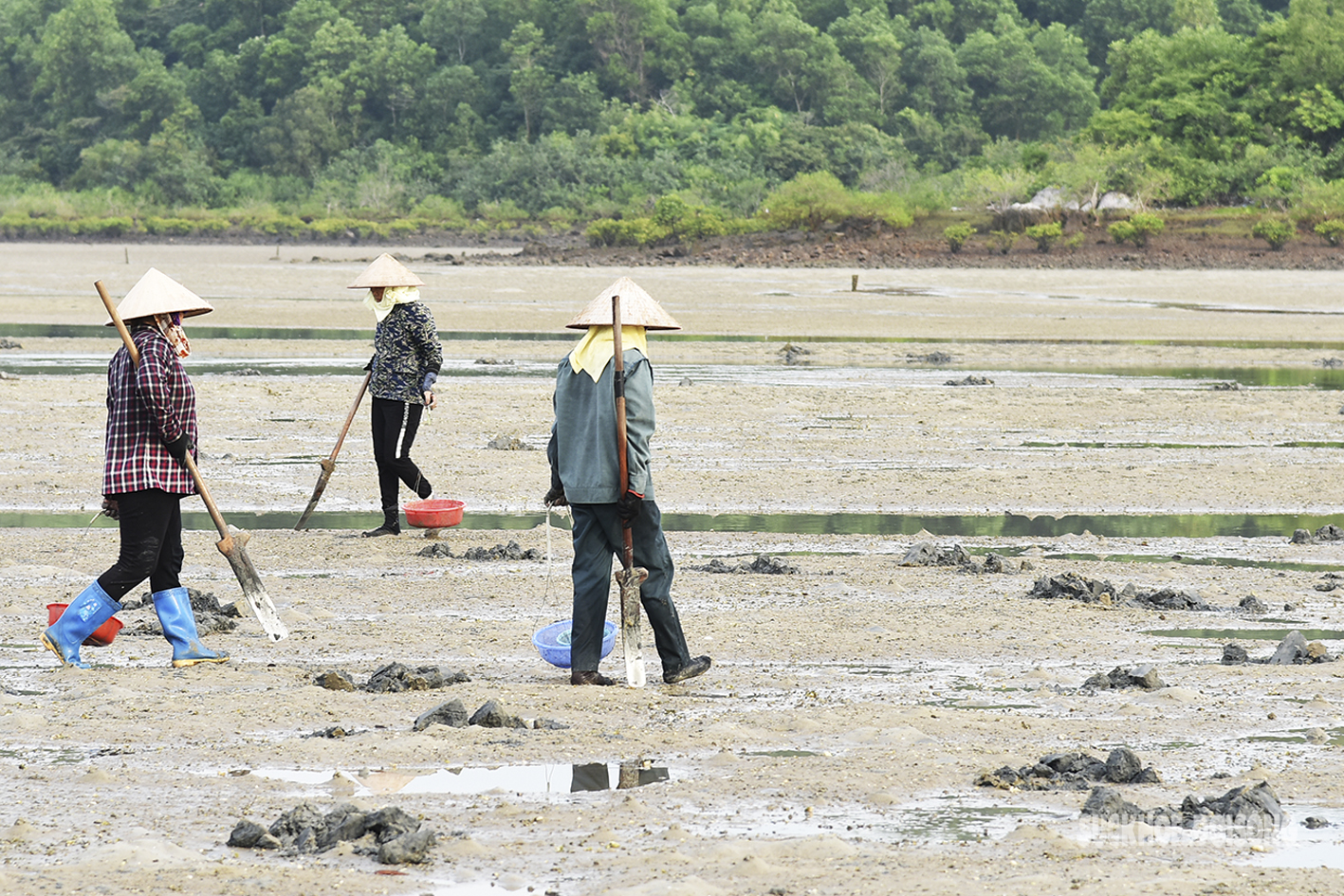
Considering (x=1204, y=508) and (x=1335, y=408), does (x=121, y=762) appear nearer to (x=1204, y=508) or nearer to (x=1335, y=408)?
(x=1204, y=508)

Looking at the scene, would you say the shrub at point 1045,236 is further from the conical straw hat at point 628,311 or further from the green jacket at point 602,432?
the green jacket at point 602,432

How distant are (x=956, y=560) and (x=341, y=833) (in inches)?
219

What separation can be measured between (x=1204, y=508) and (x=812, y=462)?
3.53 metres

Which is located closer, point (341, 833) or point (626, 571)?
point (341, 833)

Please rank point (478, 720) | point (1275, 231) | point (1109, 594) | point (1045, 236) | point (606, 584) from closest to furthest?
point (478, 720) → point (606, 584) → point (1109, 594) → point (1275, 231) → point (1045, 236)

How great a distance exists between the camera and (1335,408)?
17.9 metres

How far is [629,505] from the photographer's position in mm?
6875

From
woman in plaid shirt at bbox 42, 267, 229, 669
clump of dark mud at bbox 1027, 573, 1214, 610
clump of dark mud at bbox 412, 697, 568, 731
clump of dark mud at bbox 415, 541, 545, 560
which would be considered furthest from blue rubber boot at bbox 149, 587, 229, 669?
clump of dark mud at bbox 1027, 573, 1214, 610

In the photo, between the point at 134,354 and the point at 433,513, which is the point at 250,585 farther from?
the point at 433,513

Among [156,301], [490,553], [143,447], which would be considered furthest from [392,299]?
[143,447]

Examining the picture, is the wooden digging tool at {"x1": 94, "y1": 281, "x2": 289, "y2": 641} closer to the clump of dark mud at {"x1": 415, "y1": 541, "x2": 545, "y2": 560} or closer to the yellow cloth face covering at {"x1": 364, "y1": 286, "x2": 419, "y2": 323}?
the clump of dark mud at {"x1": 415, "y1": 541, "x2": 545, "y2": 560}

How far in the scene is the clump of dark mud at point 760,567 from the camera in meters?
9.62

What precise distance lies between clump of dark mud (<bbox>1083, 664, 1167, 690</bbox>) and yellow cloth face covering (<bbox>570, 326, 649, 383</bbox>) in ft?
8.35

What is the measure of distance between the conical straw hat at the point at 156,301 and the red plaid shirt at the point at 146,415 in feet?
0.35
